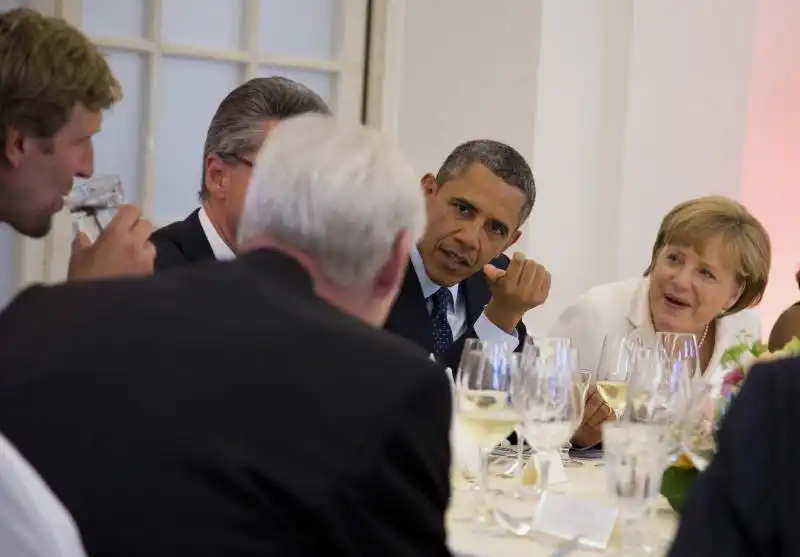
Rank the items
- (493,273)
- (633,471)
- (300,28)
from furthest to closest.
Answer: (300,28), (493,273), (633,471)

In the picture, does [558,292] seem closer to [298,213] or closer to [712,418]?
[712,418]

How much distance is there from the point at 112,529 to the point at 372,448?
0.80 feet

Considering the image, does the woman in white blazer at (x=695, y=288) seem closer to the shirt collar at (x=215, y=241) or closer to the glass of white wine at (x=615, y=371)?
the glass of white wine at (x=615, y=371)

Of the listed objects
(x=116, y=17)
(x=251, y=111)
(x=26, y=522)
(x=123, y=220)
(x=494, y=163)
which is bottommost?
(x=26, y=522)

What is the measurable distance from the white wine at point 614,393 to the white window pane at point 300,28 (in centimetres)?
212

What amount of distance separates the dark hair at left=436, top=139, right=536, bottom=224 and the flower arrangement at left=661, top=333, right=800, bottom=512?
0.84 meters

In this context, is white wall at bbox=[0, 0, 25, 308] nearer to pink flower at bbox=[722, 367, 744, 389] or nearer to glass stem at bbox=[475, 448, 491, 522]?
glass stem at bbox=[475, 448, 491, 522]

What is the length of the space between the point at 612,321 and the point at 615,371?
0.97 metres

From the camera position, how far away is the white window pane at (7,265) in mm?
3574

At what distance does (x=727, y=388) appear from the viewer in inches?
81.1

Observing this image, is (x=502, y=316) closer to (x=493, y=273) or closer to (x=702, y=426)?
(x=493, y=273)

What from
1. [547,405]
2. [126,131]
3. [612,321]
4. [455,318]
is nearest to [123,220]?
[547,405]

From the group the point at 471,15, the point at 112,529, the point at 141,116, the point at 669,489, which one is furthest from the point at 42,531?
the point at 471,15

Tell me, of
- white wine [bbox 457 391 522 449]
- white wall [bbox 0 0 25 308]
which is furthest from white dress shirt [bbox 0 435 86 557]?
white wall [bbox 0 0 25 308]
